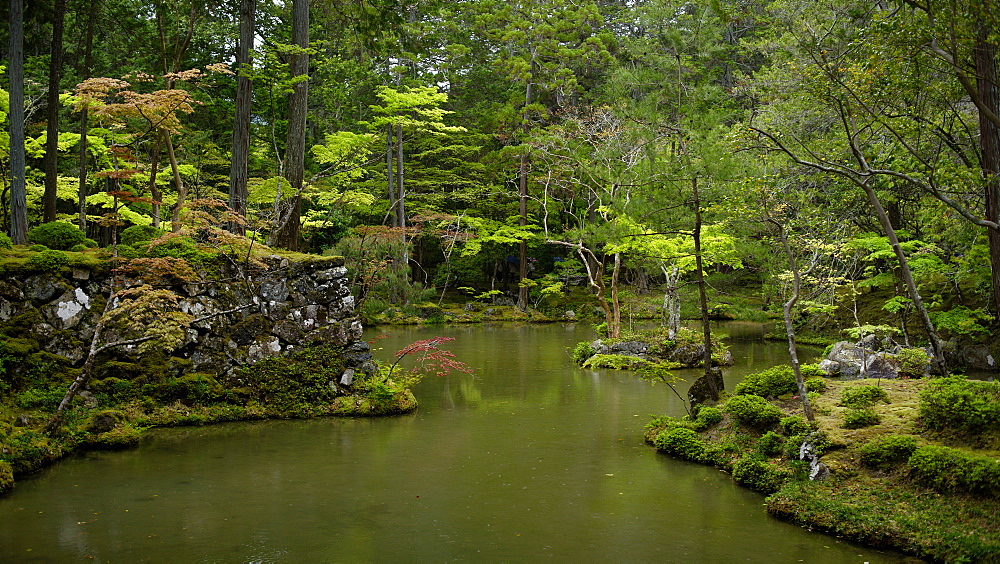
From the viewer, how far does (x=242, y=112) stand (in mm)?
12500

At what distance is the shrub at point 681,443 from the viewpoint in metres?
8.33

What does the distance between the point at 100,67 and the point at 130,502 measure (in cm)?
1743

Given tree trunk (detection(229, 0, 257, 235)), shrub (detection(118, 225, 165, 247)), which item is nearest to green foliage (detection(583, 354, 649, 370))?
tree trunk (detection(229, 0, 257, 235))

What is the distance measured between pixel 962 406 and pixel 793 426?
1.66 m

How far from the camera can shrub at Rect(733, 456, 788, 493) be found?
713cm

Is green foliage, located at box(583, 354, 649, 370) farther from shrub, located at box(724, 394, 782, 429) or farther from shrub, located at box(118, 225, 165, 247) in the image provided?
shrub, located at box(118, 225, 165, 247)

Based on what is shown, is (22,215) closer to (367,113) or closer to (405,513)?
(405,513)

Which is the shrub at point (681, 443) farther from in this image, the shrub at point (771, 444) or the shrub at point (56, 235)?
the shrub at point (56, 235)

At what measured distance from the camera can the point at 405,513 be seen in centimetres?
640

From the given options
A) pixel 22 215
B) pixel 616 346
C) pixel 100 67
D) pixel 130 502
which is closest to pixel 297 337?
pixel 130 502

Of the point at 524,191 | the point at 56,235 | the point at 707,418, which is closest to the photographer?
the point at 707,418

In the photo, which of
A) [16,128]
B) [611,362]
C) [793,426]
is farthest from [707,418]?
[16,128]

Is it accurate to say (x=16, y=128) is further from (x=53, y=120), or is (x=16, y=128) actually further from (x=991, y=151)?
(x=991, y=151)

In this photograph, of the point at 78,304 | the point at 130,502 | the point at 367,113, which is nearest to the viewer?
the point at 130,502
